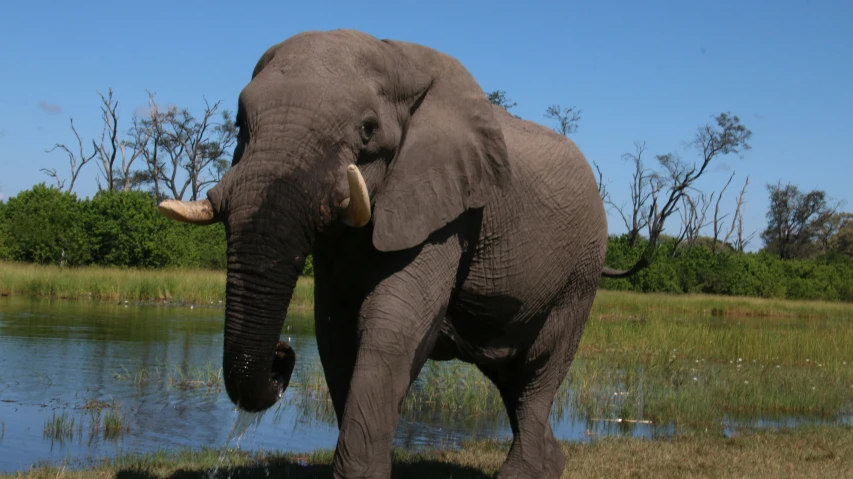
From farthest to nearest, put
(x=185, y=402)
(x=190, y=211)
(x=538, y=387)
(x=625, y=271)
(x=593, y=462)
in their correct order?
(x=185, y=402) → (x=625, y=271) → (x=593, y=462) → (x=538, y=387) → (x=190, y=211)

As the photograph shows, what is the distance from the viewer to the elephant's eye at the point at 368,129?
Answer: 441 centimetres

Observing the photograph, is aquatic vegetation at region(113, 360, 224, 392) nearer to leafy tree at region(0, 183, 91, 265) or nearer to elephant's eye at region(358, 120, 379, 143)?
elephant's eye at region(358, 120, 379, 143)

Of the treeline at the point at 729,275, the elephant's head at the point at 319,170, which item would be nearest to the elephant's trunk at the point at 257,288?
the elephant's head at the point at 319,170

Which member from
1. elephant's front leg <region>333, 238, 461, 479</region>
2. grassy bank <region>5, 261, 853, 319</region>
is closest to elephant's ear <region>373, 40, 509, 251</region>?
elephant's front leg <region>333, 238, 461, 479</region>

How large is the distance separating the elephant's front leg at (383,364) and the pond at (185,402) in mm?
2718

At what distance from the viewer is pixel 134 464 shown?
21.4ft

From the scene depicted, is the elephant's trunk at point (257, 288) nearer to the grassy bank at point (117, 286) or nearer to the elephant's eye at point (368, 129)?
the elephant's eye at point (368, 129)

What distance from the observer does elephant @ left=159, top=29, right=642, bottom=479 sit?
408 centimetres

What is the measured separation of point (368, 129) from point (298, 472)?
287 cm

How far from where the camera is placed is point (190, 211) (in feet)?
13.2

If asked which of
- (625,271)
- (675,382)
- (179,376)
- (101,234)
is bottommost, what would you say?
(179,376)

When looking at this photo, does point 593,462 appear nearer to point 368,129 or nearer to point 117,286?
point 368,129

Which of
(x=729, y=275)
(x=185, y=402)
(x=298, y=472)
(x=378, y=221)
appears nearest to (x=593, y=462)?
(x=298, y=472)

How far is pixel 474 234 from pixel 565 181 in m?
1.07
